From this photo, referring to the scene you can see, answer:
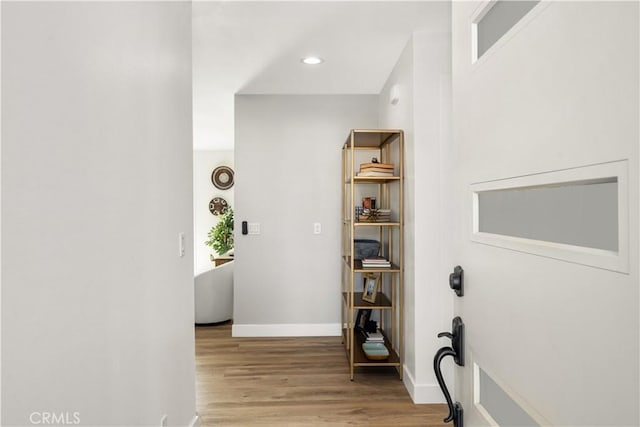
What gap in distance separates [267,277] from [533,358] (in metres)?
3.55

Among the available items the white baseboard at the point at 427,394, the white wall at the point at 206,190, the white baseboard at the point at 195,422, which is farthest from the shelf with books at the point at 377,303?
the white wall at the point at 206,190

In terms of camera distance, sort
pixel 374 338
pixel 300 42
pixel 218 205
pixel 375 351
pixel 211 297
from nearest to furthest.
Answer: pixel 300 42
pixel 375 351
pixel 374 338
pixel 211 297
pixel 218 205

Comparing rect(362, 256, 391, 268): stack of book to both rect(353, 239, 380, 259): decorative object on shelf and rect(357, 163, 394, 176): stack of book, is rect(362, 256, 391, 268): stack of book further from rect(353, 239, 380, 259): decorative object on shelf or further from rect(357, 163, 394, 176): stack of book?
rect(357, 163, 394, 176): stack of book

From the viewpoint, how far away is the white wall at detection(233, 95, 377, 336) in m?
4.07

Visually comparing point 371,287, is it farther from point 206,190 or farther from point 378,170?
point 206,190

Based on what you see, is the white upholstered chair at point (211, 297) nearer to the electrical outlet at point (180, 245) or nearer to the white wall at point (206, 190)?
the electrical outlet at point (180, 245)

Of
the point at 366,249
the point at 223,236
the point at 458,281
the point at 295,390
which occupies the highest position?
the point at 458,281

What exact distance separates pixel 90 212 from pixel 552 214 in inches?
42.2

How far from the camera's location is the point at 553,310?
598mm

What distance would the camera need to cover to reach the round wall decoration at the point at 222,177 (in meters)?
7.99

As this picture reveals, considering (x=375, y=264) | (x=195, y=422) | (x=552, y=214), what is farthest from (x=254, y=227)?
(x=552, y=214)

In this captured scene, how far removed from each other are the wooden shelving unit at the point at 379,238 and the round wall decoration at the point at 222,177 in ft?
14.5

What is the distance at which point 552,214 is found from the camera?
2.11 ft

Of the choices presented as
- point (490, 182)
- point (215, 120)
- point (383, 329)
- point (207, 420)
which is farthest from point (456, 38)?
point (215, 120)
